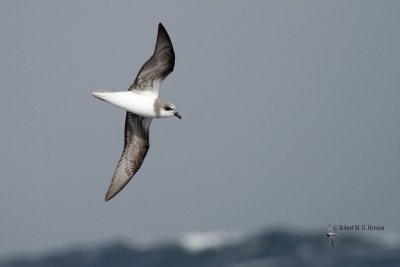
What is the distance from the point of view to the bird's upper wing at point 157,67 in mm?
22688

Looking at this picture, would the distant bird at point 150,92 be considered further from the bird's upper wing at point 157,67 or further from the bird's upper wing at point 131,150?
the bird's upper wing at point 131,150

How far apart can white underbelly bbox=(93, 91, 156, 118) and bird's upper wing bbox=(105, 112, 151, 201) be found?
179 centimetres

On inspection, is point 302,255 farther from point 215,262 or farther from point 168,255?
point 168,255

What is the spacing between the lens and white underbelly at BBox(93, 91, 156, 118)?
22.1 m

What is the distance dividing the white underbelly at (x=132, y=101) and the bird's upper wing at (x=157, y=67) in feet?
1.12

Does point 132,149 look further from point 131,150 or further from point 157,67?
point 157,67

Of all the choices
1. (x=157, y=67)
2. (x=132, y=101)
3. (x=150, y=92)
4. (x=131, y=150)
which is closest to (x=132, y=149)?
(x=131, y=150)

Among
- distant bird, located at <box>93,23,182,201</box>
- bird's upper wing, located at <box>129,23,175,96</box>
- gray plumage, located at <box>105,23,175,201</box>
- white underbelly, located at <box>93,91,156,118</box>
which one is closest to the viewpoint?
white underbelly, located at <box>93,91,156,118</box>

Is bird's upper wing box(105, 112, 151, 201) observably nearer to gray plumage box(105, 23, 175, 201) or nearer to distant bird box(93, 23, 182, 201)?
gray plumage box(105, 23, 175, 201)

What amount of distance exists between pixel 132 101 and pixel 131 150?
2.97m

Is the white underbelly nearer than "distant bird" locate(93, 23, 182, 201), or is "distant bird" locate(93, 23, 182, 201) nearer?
the white underbelly

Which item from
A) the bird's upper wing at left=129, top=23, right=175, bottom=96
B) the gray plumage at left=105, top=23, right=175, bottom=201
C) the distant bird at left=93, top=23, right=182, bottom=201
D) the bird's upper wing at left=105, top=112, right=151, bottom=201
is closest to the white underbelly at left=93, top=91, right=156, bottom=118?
the distant bird at left=93, top=23, right=182, bottom=201

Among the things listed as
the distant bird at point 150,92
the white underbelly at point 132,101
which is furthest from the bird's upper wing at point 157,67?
the white underbelly at point 132,101

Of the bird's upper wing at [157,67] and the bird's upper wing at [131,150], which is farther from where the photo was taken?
the bird's upper wing at [131,150]
